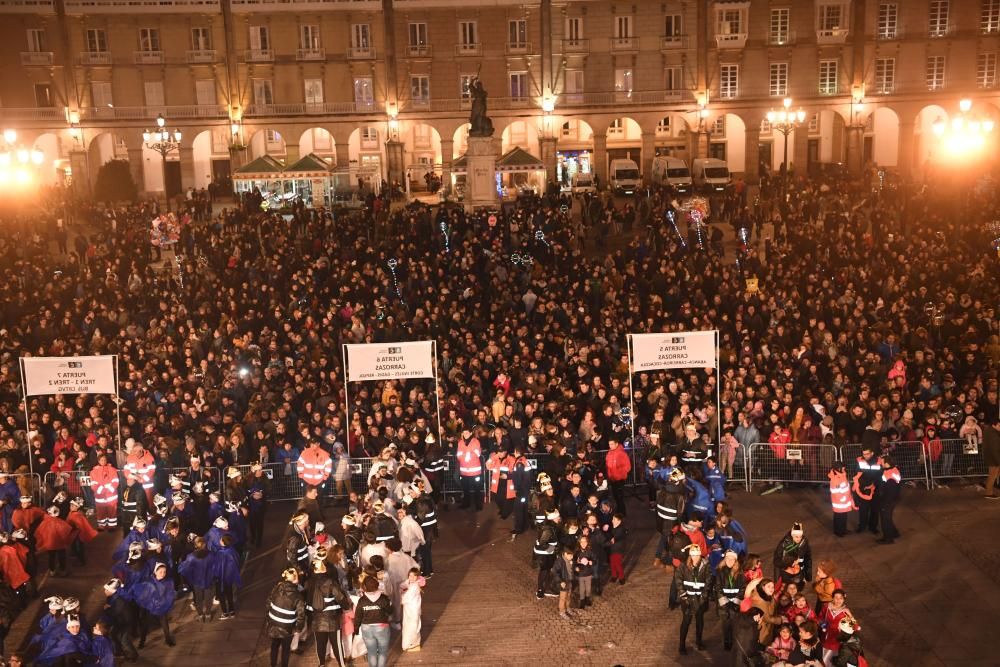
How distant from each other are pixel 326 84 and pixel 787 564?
43376 millimetres

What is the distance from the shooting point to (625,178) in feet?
152

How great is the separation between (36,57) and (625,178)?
27.9 m


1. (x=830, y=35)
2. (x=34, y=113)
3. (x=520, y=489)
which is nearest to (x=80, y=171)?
(x=34, y=113)

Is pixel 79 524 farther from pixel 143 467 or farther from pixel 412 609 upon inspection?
pixel 412 609

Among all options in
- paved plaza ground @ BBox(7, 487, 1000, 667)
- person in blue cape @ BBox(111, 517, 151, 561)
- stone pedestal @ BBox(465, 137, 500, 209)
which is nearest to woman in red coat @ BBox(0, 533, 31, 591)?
paved plaza ground @ BBox(7, 487, 1000, 667)

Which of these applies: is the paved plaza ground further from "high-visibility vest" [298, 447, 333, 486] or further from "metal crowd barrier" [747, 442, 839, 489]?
"high-visibility vest" [298, 447, 333, 486]

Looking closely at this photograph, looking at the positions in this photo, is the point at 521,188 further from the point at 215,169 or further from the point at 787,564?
the point at 787,564

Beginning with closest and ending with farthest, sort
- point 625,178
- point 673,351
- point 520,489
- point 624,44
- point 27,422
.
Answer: point 520,489 < point 673,351 < point 27,422 < point 625,178 < point 624,44

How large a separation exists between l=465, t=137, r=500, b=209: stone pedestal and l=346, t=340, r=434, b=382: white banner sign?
60.4 feet

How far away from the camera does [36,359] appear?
58.7ft

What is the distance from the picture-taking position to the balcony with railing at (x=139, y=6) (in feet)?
163

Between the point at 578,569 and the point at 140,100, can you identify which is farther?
the point at 140,100

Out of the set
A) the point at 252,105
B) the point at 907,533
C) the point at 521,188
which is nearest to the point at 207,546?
the point at 907,533

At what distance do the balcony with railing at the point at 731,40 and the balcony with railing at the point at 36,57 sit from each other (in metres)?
31.3
